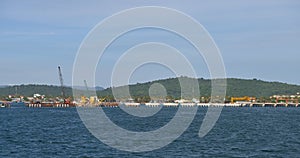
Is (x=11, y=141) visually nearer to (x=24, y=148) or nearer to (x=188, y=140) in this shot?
(x=24, y=148)

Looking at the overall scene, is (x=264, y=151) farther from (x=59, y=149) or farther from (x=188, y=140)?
(x=59, y=149)

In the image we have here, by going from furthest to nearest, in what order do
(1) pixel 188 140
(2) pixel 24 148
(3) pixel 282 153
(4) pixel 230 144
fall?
(1) pixel 188 140 → (4) pixel 230 144 → (2) pixel 24 148 → (3) pixel 282 153

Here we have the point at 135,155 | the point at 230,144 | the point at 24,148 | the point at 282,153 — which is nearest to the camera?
the point at 135,155

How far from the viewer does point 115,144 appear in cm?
6744

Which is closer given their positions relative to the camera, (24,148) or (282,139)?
(24,148)

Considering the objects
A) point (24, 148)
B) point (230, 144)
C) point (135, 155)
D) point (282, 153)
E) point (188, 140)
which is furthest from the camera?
point (188, 140)

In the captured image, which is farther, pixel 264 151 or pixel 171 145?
pixel 171 145

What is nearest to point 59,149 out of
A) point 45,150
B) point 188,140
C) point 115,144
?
point 45,150

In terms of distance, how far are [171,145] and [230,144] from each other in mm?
8740

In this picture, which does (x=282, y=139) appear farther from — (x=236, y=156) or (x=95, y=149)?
(x=95, y=149)

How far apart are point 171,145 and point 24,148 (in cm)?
1859

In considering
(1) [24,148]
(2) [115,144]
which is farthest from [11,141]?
(2) [115,144]

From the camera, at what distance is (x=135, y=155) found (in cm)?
5706

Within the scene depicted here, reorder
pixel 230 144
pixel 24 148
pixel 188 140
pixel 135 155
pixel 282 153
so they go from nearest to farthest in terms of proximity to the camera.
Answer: pixel 135 155
pixel 282 153
pixel 24 148
pixel 230 144
pixel 188 140
